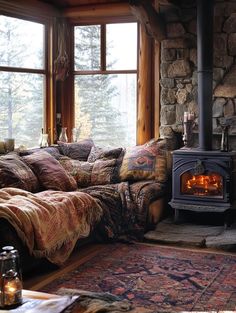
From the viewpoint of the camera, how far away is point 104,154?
5.88m

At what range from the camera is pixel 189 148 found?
18.2 ft

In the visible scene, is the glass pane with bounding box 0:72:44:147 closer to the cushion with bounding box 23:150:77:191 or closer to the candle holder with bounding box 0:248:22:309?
the cushion with bounding box 23:150:77:191

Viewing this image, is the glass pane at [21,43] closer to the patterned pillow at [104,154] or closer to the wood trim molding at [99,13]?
the wood trim molding at [99,13]

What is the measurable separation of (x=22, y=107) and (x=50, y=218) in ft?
7.86

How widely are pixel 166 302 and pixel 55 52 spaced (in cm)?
405

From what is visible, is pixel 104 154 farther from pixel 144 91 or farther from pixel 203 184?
pixel 203 184

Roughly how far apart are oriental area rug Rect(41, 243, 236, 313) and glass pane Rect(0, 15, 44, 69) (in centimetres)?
260

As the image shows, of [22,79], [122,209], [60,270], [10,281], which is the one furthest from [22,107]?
[10,281]

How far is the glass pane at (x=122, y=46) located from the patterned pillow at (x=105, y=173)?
55.3 inches

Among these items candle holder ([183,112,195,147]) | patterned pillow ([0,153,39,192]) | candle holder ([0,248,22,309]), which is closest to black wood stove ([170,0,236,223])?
candle holder ([183,112,195,147])

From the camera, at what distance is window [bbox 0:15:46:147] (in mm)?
5840

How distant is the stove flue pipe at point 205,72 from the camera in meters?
5.23

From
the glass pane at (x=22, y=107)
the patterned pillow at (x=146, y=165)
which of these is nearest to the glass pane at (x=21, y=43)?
the glass pane at (x=22, y=107)

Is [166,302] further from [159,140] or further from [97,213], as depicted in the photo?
[159,140]
